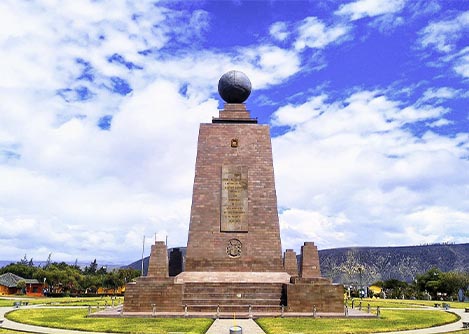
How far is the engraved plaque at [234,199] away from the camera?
2756cm

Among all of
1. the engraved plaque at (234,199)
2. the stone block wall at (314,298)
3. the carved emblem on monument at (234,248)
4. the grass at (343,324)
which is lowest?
the grass at (343,324)

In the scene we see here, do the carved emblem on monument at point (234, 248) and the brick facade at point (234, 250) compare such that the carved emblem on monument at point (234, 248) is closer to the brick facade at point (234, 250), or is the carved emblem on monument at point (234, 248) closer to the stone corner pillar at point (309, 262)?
the brick facade at point (234, 250)

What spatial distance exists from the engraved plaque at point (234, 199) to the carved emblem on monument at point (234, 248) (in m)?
0.73

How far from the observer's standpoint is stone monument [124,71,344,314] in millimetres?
23219

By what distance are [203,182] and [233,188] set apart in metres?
1.92

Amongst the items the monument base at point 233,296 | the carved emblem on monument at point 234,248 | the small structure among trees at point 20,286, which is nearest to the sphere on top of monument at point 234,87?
the carved emblem on monument at point 234,248

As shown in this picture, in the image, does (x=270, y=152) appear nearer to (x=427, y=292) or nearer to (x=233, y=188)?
(x=233, y=188)

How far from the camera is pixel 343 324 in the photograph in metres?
19.1

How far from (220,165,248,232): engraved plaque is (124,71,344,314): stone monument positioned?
0.20 ft

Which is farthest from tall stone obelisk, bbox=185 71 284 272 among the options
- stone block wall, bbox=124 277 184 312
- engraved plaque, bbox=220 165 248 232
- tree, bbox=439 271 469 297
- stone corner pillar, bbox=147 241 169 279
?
tree, bbox=439 271 469 297

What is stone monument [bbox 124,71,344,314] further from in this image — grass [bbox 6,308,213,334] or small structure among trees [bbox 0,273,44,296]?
small structure among trees [bbox 0,273,44,296]

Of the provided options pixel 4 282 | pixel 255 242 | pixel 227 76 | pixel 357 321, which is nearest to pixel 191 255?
pixel 255 242

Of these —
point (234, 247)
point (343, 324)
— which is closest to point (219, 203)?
point (234, 247)

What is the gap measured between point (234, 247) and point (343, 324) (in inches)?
370
